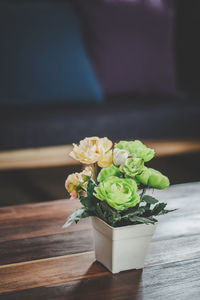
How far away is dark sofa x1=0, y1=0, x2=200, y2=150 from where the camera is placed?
74.9 inches

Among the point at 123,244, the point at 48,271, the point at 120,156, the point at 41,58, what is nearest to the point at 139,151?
the point at 120,156

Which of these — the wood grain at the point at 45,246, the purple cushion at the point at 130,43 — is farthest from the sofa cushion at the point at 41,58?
the wood grain at the point at 45,246

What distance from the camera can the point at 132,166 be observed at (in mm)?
749

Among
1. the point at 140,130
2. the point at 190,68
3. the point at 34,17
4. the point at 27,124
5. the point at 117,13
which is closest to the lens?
the point at 27,124

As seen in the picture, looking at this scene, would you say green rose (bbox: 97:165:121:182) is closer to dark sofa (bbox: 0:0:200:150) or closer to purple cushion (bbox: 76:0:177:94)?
dark sofa (bbox: 0:0:200:150)

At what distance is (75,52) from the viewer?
7.74ft

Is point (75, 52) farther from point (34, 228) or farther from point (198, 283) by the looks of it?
point (198, 283)

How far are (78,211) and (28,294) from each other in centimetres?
16

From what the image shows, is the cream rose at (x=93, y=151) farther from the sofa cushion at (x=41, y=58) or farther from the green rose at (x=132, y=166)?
the sofa cushion at (x=41, y=58)

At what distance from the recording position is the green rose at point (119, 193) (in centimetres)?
71

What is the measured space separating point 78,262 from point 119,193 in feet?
0.63

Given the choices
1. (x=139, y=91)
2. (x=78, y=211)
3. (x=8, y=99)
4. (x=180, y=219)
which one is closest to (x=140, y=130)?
(x=139, y=91)

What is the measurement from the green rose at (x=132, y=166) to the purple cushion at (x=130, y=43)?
1.77m

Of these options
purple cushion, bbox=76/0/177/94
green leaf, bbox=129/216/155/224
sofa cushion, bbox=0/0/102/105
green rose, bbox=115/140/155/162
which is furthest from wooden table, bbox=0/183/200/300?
purple cushion, bbox=76/0/177/94
